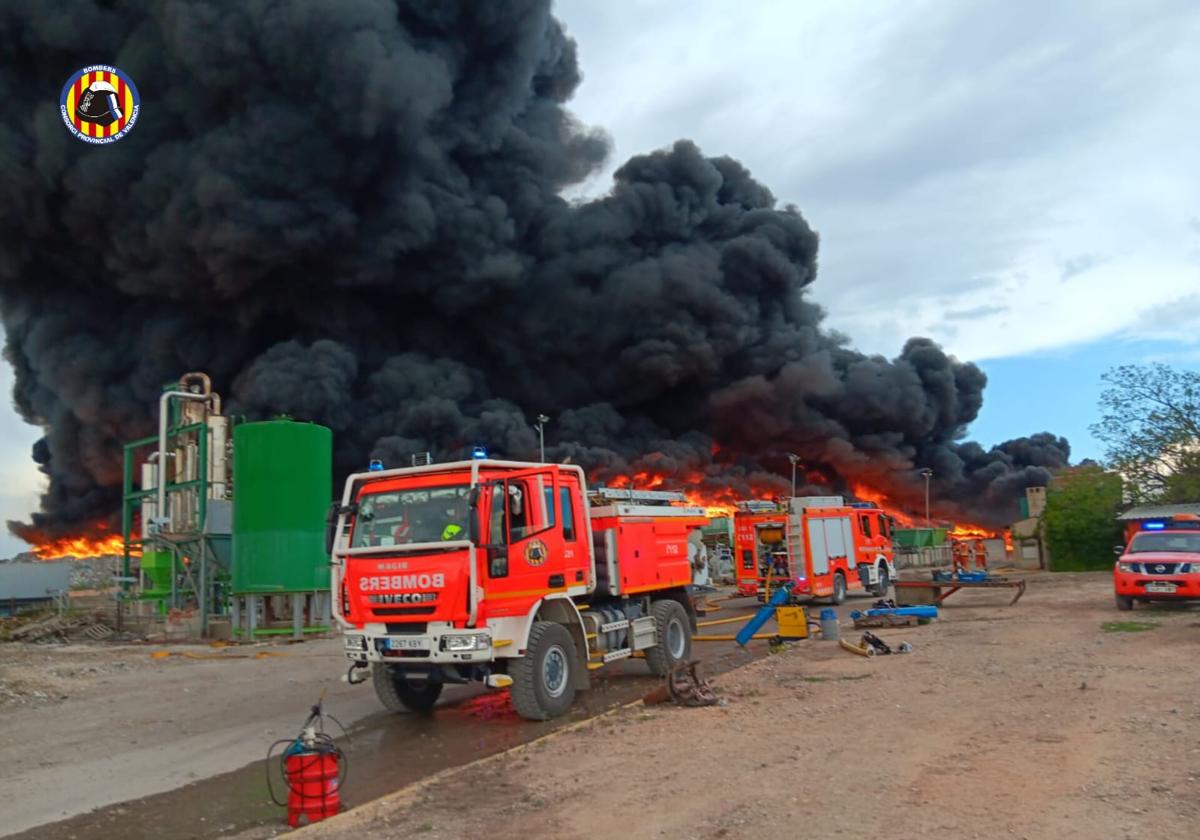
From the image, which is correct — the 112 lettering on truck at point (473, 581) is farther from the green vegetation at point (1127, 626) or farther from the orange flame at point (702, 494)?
the orange flame at point (702, 494)

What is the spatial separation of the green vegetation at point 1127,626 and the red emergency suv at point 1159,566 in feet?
6.34

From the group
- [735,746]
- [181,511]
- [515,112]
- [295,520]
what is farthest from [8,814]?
[515,112]

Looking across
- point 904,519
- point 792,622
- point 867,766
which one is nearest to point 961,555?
point 792,622

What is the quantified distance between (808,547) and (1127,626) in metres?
Result: 7.93

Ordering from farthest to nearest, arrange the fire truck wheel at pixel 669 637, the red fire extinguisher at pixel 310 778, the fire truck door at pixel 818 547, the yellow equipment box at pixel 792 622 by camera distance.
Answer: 1. the fire truck door at pixel 818 547
2. the yellow equipment box at pixel 792 622
3. the fire truck wheel at pixel 669 637
4. the red fire extinguisher at pixel 310 778

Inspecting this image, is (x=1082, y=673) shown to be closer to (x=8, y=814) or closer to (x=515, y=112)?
(x=8, y=814)

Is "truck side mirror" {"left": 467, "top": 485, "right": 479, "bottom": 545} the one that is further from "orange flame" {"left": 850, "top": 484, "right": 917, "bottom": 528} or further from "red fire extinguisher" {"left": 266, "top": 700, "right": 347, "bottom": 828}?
"orange flame" {"left": 850, "top": 484, "right": 917, "bottom": 528}

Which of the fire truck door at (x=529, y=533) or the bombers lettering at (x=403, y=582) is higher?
the fire truck door at (x=529, y=533)

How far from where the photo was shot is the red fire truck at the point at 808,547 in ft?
71.6

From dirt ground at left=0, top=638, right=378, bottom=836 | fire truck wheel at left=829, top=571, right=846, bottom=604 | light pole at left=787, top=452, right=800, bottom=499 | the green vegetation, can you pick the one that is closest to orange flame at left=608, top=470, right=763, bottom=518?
light pole at left=787, top=452, right=800, bottom=499

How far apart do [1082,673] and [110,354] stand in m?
47.0

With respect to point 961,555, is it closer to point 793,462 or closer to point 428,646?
point 793,462

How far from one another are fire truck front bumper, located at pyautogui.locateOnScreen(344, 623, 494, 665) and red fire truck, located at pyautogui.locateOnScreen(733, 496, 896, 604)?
1352cm

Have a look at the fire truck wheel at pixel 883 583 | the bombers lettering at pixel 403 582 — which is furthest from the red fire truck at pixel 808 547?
the bombers lettering at pixel 403 582
